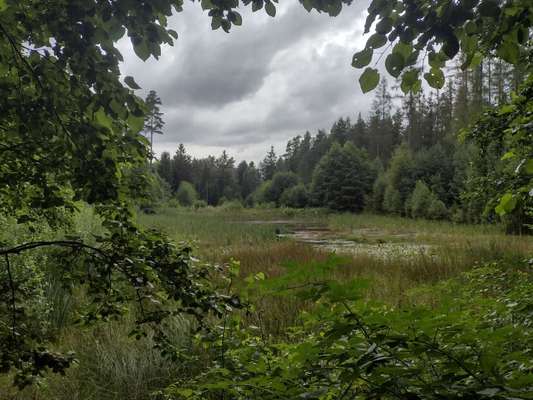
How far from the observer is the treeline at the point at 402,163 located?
24797 mm

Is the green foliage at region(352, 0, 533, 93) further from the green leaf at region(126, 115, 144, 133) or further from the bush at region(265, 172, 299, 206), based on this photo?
the bush at region(265, 172, 299, 206)

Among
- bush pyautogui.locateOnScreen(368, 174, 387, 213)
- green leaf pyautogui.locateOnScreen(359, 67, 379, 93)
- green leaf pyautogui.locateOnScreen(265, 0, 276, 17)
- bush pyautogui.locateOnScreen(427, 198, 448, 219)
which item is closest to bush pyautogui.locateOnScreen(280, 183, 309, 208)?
bush pyautogui.locateOnScreen(368, 174, 387, 213)

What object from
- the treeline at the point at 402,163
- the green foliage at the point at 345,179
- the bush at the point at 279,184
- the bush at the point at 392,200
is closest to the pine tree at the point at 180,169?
the treeline at the point at 402,163

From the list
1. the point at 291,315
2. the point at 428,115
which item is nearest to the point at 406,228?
the point at 291,315

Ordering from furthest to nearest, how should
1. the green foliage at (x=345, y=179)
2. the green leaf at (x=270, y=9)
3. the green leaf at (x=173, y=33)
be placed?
Answer: the green foliage at (x=345, y=179)
the green leaf at (x=173, y=33)
the green leaf at (x=270, y=9)

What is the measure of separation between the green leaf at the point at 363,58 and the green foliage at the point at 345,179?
34897mm

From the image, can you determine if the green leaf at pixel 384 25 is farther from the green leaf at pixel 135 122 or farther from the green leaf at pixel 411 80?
the green leaf at pixel 135 122

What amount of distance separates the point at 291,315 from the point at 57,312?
3.01 metres

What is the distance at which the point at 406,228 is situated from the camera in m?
20.7

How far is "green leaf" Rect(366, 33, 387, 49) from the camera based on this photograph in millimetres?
1182

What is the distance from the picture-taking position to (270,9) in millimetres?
1514

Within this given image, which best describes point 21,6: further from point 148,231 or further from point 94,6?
point 148,231

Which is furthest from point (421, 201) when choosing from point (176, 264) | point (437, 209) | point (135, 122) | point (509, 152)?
point (135, 122)

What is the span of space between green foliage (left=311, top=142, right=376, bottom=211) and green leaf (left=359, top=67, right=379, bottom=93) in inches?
1372
